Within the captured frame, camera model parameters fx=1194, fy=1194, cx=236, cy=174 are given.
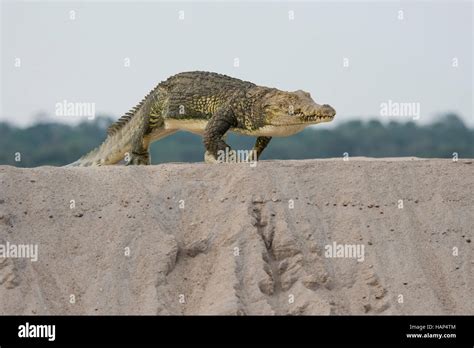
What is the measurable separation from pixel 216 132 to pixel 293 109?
127 centimetres

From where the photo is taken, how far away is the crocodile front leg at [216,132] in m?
18.2

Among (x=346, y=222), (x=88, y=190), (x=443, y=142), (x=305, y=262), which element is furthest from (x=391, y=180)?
(x=443, y=142)

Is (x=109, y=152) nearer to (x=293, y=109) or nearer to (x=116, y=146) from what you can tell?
(x=116, y=146)

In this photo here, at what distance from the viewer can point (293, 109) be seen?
1825cm

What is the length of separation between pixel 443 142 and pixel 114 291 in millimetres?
69511

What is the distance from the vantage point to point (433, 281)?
49.7 feet
